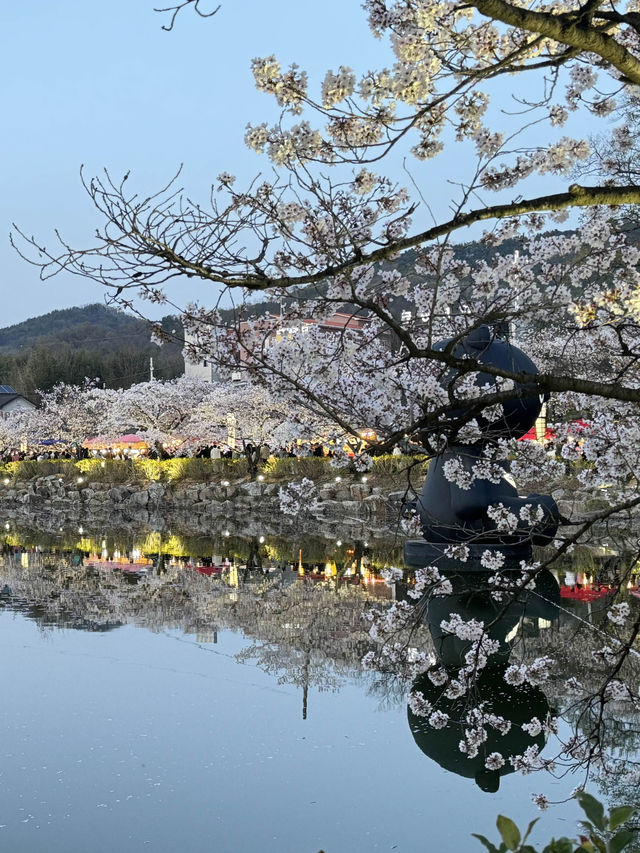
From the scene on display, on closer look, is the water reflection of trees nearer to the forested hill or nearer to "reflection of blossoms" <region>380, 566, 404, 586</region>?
"reflection of blossoms" <region>380, 566, 404, 586</region>

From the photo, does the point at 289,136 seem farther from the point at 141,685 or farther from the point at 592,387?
the point at 141,685

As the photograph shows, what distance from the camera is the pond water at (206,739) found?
4.52 metres

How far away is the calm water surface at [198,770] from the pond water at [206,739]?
0.04 ft

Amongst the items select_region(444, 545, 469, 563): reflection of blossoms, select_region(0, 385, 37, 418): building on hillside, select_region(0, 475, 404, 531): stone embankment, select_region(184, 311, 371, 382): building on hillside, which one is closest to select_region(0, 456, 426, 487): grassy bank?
select_region(0, 475, 404, 531): stone embankment

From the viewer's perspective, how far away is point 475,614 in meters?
8.87

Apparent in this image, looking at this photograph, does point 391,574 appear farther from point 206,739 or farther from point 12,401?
point 12,401

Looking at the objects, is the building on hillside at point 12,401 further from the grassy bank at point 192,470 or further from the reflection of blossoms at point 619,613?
the reflection of blossoms at point 619,613

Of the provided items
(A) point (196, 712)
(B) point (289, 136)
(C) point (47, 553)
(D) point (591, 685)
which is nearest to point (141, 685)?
(A) point (196, 712)

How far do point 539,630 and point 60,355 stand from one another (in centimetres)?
5573

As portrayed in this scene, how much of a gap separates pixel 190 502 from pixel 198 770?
67.0 ft

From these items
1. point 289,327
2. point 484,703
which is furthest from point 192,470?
point 484,703

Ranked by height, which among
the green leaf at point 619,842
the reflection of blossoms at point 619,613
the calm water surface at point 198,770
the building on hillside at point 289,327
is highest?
the building on hillside at point 289,327

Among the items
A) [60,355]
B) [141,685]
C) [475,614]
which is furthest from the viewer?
[60,355]

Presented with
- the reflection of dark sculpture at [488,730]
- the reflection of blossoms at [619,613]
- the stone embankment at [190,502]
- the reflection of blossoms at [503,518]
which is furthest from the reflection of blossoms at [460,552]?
the stone embankment at [190,502]
